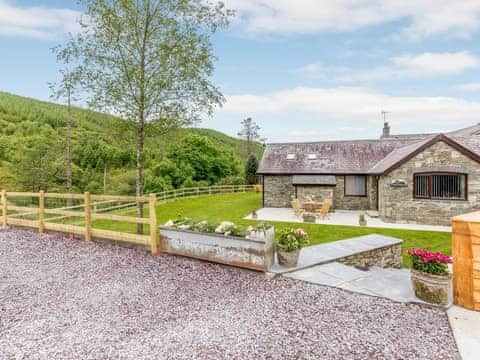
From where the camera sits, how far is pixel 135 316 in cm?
359

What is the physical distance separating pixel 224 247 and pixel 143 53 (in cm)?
593

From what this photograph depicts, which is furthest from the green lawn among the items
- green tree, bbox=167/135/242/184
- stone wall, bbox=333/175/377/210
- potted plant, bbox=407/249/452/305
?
green tree, bbox=167/135/242/184

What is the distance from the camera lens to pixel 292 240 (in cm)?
505

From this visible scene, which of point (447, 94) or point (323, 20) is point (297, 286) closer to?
point (323, 20)

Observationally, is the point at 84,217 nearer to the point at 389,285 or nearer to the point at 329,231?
the point at 389,285

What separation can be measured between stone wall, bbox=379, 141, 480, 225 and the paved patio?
451 millimetres

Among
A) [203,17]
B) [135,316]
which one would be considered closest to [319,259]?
[135,316]

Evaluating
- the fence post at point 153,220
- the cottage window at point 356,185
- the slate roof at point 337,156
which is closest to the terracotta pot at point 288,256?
the fence post at point 153,220

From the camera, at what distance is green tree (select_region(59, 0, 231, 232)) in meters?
7.45

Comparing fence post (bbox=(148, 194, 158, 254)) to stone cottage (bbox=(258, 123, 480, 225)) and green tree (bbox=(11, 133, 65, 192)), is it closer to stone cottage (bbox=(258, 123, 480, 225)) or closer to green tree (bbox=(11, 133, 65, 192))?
stone cottage (bbox=(258, 123, 480, 225))

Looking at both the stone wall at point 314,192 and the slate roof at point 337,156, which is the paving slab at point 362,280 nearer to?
the stone wall at point 314,192

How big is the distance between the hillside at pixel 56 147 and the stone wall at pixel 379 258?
5893 mm

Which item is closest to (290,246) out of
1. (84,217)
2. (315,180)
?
(84,217)

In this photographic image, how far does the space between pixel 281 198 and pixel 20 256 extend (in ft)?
42.3
